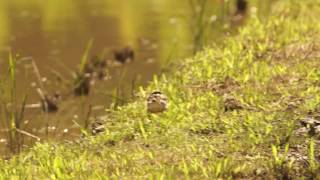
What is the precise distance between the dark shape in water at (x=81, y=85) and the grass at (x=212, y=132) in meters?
1.30

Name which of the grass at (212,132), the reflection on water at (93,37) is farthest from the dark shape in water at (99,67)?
the grass at (212,132)

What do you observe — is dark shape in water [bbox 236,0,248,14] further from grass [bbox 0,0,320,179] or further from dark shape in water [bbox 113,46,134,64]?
grass [bbox 0,0,320,179]

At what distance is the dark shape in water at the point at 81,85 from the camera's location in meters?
7.63

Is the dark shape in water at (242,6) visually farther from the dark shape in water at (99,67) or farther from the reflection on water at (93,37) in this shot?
the dark shape in water at (99,67)

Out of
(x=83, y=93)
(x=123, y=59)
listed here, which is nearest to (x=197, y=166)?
(x=83, y=93)

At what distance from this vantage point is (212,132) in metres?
4.82

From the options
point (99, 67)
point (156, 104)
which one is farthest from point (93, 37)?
point (156, 104)

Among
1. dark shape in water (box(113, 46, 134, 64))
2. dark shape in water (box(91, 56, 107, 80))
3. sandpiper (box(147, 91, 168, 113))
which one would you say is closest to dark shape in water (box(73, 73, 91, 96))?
dark shape in water (box(91, 56, 107, 80))

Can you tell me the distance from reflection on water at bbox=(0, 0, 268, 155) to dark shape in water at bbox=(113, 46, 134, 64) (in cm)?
10

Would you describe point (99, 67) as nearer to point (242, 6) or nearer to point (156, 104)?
point (156, 104)

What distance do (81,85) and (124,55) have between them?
1.64 m

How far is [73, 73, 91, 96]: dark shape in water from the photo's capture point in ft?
25.0

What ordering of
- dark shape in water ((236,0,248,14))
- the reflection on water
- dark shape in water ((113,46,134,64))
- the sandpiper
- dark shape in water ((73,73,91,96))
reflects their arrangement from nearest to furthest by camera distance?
the sandpiper
the reflection on water
dark shape in water ((73,73,91,96))
dark shape in water ((113,46,134,64))
dark shape in water ((236,0,248,14))

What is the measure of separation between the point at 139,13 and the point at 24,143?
24.3 ft
